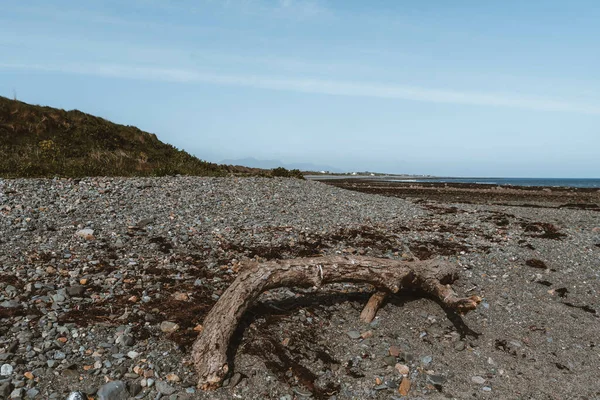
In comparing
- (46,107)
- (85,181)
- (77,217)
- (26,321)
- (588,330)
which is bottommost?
(588,330)

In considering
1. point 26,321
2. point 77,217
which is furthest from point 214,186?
point 26,321

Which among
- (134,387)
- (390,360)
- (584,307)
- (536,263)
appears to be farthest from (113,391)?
(536,263)

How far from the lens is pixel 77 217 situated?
14406mm

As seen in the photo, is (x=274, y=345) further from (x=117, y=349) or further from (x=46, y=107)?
(x=46, y=107)

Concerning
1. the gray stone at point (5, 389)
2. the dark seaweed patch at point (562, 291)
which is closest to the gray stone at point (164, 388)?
the gray stone at point (5, 389)

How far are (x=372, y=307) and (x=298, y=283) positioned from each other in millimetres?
1808

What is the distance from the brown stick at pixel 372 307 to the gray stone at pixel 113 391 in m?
4.79

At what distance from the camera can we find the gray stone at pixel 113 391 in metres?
5.65

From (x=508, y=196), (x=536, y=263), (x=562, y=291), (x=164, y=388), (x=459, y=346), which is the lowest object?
(x=459, y=346)

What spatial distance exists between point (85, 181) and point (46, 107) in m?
24.0

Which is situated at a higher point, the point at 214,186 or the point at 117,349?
the point at 214,186

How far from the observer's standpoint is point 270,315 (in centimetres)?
816

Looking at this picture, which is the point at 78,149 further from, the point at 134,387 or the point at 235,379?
the point at 235,379

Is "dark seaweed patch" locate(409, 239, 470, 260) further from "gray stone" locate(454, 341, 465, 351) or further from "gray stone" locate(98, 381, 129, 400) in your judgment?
"gray stone" locate(98, 381, 129, 400)
